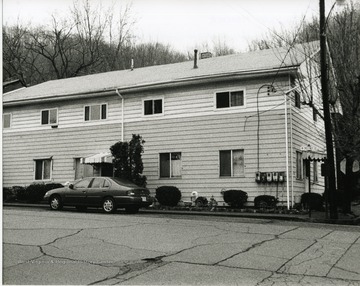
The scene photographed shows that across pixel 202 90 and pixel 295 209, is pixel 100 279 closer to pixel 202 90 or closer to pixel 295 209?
pixel 295 209

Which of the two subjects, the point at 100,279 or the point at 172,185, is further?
the point at 172,185

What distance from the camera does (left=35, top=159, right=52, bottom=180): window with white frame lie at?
24.6 metres

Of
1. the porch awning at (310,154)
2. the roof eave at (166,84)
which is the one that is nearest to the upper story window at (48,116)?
the roof eave at (166,84)

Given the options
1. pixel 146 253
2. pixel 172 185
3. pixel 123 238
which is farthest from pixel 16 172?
pixel 146 253

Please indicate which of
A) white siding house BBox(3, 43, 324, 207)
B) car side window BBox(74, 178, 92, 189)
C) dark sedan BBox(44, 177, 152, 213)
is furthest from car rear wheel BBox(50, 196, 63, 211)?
white siding house BBox(3, 43, 324, 207)

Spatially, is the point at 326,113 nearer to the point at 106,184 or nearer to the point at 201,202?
the point at 201,202

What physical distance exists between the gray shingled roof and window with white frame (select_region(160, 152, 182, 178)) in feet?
11.0

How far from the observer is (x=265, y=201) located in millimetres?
19094

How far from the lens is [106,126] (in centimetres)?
2308

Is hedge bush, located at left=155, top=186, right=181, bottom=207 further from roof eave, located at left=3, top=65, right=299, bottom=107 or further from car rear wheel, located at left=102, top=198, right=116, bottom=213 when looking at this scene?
roof eave, located at left=3, top=65, right=299, bottom=107

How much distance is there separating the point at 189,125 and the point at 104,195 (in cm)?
550

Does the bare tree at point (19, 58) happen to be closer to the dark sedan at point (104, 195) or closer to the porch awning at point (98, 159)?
the porch awning at point (98, 159)

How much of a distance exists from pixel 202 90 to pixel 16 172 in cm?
1153

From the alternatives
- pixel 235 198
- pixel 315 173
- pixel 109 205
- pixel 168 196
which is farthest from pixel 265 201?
pixel 109 205
